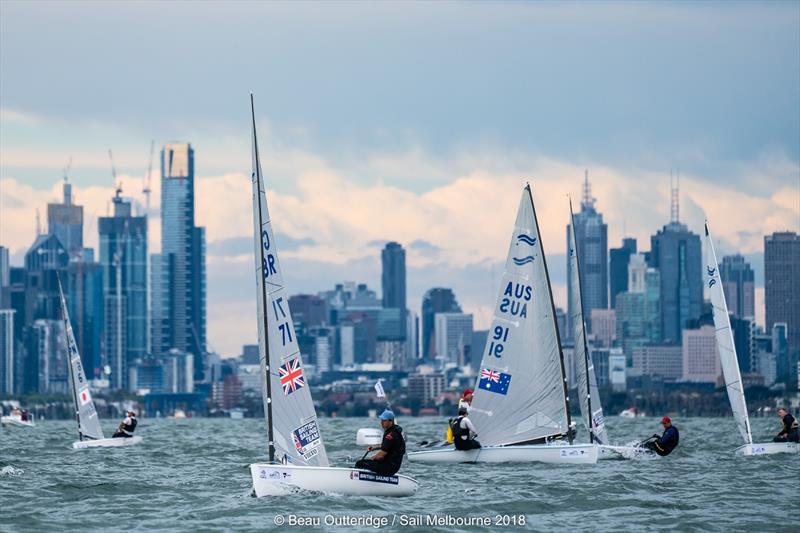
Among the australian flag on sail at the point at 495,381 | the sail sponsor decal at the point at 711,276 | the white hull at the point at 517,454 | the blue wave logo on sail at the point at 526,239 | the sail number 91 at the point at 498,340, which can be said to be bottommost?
the white hull at the point at 517,454

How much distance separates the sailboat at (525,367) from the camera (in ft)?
160

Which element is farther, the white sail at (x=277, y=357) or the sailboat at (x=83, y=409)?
the sailboat at (x=83, y=409)

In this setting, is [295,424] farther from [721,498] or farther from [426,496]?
[721,498]

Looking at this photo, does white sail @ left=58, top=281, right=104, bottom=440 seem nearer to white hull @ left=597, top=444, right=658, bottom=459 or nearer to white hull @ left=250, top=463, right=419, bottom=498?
white hull @ left=597, top=444, right=658, bottom=459

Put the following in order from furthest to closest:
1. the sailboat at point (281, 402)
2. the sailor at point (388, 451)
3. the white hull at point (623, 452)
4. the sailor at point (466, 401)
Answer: the white hull at point (623, 452) → the sailor at point (466, 401) → the sailor at point (388, 451) → the sailboat at point (281, 402)

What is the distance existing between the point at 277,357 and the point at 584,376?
21.3m

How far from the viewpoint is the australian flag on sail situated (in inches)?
1925

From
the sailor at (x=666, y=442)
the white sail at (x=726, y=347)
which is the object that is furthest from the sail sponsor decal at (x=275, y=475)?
the white sail at (x=726, y=347)

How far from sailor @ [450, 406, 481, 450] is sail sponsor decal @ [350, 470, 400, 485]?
10.9 metres

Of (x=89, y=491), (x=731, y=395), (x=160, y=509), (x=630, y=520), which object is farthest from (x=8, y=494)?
(x=731, y=395)

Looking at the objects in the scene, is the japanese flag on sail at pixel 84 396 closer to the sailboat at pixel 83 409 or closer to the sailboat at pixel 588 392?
the sailboat at pixel 83 409

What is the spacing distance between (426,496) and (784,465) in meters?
15.9
